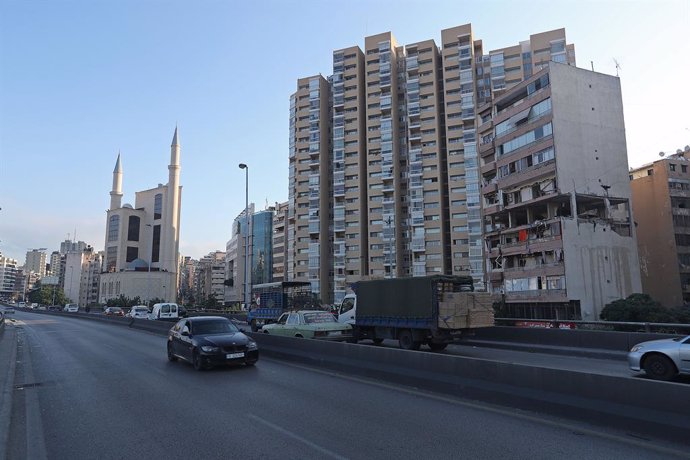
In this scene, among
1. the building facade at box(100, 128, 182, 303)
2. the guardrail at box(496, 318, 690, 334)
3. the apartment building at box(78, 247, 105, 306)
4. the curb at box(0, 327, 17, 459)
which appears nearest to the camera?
the curb at box(0, 327, 17, 459)

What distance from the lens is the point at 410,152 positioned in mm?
84562

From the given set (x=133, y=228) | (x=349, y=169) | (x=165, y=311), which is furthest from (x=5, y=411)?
(x=133, y=228)

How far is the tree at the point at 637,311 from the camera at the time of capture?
3306cm

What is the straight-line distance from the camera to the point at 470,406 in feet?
26.3

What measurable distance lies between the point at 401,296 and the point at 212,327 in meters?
7.48

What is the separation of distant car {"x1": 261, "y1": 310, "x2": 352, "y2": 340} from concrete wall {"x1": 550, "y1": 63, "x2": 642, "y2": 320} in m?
34.1

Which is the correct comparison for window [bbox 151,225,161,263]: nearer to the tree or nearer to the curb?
the tree

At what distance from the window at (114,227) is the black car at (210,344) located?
127 m

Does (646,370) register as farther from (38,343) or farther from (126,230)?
(126,230)

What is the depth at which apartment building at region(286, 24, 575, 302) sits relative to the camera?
78750mm

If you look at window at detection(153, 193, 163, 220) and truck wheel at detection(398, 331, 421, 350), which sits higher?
window at detection(153, 193, 163, 220)

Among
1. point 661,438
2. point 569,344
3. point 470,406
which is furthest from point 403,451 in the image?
point 569,344

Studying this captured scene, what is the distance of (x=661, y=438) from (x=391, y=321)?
12.7 meters

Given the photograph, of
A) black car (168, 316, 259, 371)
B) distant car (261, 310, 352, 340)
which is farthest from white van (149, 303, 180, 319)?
black car (168, 316, 259, 371)
